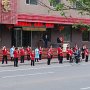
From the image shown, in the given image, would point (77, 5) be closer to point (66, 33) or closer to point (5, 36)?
point (5, 36)

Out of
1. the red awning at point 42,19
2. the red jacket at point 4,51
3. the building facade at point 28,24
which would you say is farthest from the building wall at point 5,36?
the red jacket at point 4,51

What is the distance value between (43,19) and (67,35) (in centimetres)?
615

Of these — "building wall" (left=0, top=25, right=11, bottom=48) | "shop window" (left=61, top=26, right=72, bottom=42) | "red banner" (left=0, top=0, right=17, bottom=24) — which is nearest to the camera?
"red banner" (left=0, top=0, right=17, bottom=24)

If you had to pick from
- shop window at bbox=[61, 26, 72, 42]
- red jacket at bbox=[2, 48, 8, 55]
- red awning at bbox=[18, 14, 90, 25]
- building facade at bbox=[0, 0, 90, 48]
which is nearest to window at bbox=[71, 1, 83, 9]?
red jacket at bbox=[2, 48, 8, 55]

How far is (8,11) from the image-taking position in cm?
3988

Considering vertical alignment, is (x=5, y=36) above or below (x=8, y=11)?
below

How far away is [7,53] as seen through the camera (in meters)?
37.6

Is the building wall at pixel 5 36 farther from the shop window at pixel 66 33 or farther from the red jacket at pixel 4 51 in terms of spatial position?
the shop window at pixel 66 33

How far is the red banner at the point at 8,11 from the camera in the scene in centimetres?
3922

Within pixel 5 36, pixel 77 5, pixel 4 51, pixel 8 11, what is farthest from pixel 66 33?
pixel 77 5

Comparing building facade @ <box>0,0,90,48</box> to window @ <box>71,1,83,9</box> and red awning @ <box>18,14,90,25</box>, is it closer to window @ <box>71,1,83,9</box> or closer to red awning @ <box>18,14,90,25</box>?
red awning @ <box>18,14,90,25</box>

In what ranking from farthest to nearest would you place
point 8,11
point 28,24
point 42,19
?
point 42,19 → point 28,24 → point 8,11

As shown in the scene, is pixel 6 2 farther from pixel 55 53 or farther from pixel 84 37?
pixel 84 37

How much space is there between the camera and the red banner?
129 ft
